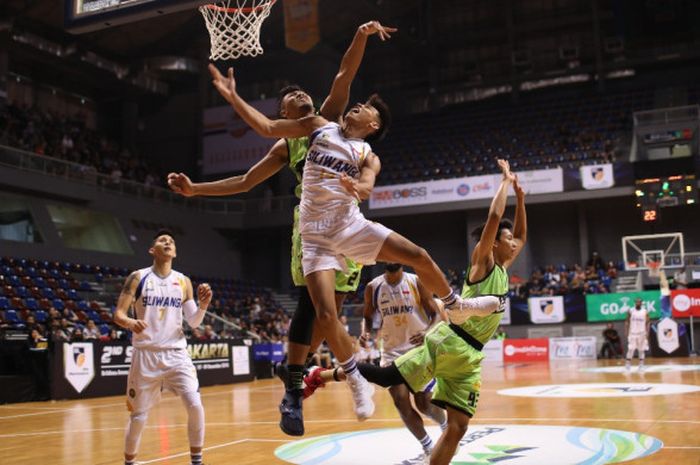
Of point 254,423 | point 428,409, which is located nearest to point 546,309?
point 254,423

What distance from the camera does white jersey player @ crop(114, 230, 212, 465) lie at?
251 inches

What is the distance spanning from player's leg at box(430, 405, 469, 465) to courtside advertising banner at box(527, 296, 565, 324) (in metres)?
23.0

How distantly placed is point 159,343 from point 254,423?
161 inches

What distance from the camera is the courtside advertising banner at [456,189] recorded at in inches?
1204

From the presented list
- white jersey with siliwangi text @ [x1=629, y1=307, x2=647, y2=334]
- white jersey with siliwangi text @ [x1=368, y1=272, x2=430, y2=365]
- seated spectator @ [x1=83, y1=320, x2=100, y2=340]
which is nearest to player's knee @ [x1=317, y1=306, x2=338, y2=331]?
white jersey with siliwangi text @ [x1=368, y1=272, x2=430, y2=365]

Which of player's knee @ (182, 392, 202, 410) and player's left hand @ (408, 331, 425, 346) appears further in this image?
player's left hand @ (408, 331, 425, 346)

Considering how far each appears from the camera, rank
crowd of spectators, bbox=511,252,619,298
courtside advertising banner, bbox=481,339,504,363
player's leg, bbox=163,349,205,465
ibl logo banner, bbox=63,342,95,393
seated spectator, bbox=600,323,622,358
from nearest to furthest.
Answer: player's leg, bbox=163,349,205,465 → ibl logo banner, bbox=63,342,95,393 → seated spectator, bbox=600,323,622,358 → courtside advertising banner, bbox=481,339,504,363 → crowd of spectators, bbox=511,252,619,298

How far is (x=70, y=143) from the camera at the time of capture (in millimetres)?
30297

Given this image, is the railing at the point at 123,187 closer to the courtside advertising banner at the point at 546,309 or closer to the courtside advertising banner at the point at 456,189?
the courtside advertising banner at the point at 456,189

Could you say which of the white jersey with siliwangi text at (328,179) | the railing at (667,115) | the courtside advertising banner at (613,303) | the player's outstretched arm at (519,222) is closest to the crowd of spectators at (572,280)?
the courtside advertising banner at (613,303)

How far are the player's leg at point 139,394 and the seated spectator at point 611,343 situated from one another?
2181 cm

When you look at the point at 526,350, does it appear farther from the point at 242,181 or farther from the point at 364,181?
the point at 364,181

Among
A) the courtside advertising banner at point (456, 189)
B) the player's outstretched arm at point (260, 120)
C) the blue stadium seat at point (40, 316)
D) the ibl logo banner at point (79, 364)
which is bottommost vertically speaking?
the ibl logo banner at point (79, 364)

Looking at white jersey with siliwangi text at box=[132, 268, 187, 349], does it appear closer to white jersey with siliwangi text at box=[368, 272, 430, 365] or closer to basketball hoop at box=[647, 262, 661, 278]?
white jersey with siliwangi text at box=[368, 272, 430, 365]
